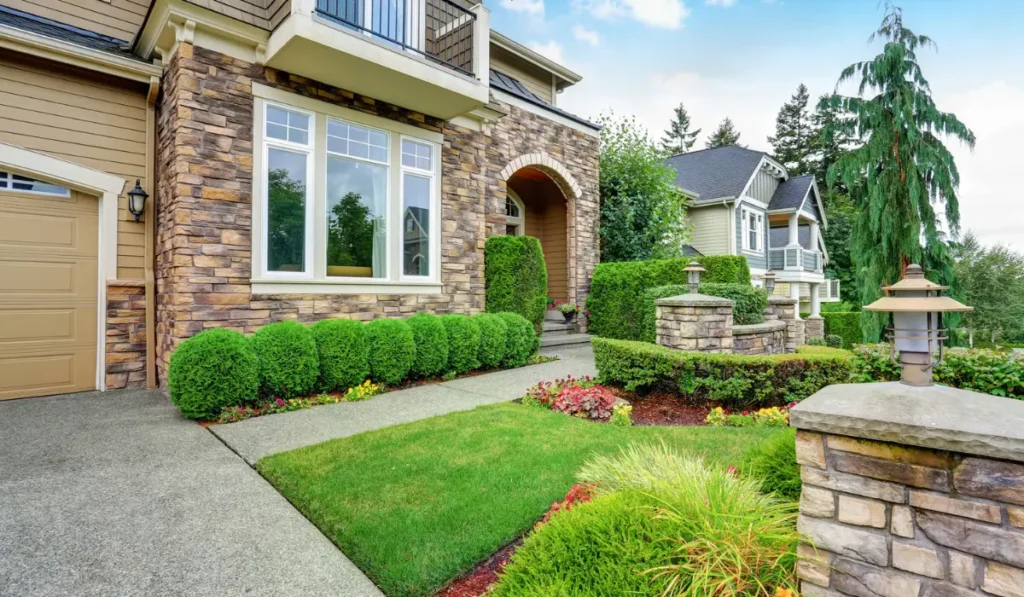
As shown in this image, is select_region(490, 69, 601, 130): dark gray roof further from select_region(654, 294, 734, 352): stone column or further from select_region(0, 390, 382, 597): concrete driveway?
select_region(0, 390, 382, 597): concrete driveway

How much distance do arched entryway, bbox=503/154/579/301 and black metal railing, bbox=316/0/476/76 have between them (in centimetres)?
306

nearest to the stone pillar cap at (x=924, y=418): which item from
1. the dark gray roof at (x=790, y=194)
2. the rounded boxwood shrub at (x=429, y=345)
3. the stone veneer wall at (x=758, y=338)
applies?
the stone veneer wall at (x=758, y=338)

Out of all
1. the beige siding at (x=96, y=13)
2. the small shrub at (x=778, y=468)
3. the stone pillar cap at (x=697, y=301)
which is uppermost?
the beige siding at (x=96, y=13)

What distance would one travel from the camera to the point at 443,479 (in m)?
2.98

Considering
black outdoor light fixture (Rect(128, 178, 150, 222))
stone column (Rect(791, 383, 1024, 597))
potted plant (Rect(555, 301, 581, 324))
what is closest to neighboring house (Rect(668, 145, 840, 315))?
potted plant (Rect(555, 301, 581, 324))

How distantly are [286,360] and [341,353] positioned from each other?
1.92 ft

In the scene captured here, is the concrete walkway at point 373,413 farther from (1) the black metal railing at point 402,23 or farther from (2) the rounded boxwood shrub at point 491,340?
(1) the black metal railing at point 402,23

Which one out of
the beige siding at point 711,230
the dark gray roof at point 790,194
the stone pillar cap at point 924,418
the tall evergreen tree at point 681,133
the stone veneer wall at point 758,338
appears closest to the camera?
the stone pillar cap at point 924,418

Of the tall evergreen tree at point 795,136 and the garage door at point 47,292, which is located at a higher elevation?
the tall evergreen tree at point 795,136

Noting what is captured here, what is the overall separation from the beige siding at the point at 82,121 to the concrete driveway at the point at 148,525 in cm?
279

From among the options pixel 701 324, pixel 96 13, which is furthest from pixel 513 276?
pixel 96 13

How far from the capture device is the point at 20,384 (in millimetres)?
5211

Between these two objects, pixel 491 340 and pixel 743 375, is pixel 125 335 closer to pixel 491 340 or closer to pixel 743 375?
pixel 491 340

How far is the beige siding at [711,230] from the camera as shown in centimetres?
1595
